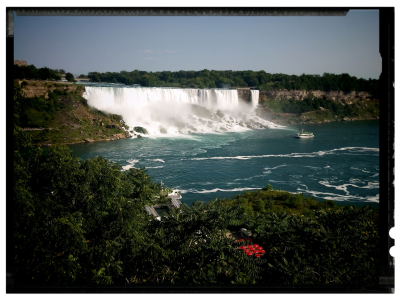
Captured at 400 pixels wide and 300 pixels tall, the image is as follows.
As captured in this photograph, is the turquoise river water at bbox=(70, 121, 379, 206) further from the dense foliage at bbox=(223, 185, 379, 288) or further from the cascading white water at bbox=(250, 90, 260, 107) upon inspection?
the dense foliage at bbox=(223, 185, 379, 288)

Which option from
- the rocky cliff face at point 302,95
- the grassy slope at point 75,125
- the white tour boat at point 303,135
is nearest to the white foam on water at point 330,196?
the white tour boat at point 303,135

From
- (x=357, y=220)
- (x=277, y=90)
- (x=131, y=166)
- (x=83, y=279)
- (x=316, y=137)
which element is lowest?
(x=83, y=279)

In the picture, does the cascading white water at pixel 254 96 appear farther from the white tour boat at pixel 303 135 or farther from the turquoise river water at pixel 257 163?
the white tour boat at pixel 303 135

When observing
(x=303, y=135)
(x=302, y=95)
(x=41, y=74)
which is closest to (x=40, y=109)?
(x=41, y=74)

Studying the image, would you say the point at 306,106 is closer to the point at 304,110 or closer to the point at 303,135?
the point at 304,110

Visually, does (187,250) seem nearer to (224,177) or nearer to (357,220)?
(357,220)

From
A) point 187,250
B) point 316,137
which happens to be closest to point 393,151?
point 187,250

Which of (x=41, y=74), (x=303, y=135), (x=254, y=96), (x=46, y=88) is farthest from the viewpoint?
(x=303, y=135)
